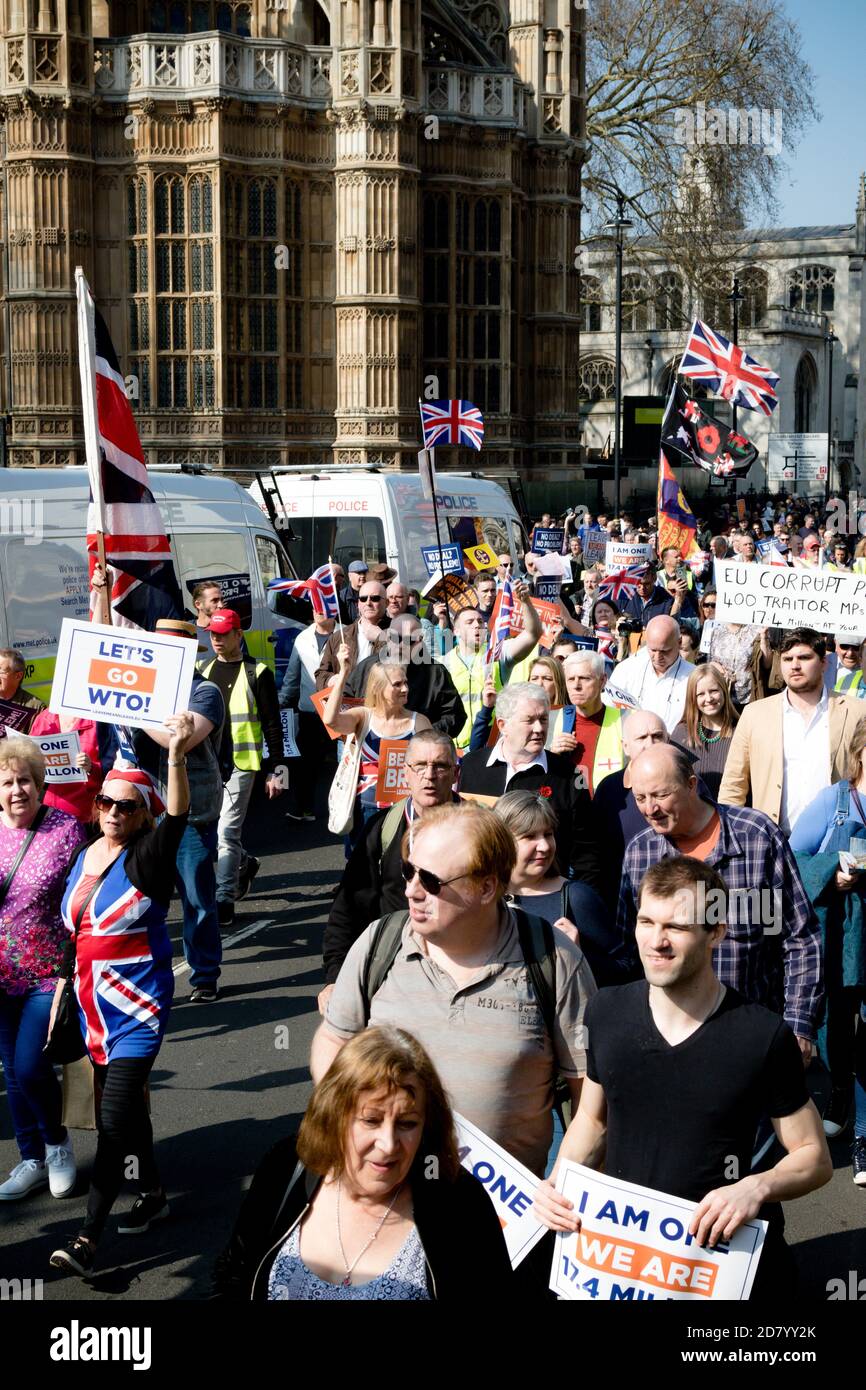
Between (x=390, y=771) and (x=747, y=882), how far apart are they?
2.90m

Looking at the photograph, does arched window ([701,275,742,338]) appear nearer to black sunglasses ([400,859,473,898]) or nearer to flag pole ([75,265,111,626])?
flag pole ([75,265,111,626])

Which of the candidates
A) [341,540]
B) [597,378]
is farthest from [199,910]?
[597,378]

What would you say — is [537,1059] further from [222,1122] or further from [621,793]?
[222,1122]

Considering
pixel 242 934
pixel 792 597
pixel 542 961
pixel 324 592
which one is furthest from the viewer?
pixel 324 592

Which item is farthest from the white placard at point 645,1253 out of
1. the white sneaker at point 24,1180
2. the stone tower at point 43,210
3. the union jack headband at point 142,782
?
the stone tower at point 43,210

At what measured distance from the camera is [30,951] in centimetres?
557

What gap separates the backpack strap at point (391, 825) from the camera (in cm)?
533

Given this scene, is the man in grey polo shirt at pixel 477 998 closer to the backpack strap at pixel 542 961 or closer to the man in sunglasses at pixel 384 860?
the backpack strap at pixel 542 961

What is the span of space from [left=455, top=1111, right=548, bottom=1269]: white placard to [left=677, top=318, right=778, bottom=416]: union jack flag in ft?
43.6

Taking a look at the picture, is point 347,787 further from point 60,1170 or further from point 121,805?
point 60,1170

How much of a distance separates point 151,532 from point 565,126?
81.3 feet

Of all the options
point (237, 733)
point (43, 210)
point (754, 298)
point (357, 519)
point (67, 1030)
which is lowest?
point (67, 1030)

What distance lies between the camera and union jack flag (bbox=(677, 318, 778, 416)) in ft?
53.3

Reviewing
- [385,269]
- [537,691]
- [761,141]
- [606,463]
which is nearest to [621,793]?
[537,691]
